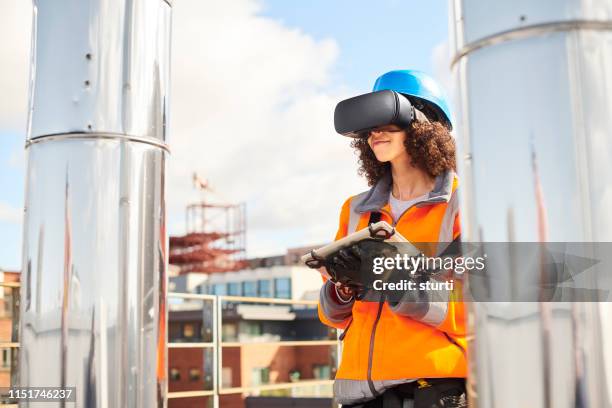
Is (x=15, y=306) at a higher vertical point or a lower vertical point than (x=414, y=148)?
lower

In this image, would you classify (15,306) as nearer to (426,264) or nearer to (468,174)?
(426,264)

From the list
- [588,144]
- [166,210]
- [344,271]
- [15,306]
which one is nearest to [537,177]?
[588,144]

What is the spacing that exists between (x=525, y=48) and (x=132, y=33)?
0.79 m

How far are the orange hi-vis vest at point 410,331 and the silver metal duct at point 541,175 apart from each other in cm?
53

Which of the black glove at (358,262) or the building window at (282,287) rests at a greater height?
the building window at (282,287)

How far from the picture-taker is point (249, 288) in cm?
3591

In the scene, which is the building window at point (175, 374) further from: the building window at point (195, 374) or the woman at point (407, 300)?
the woman at point (407, 300)

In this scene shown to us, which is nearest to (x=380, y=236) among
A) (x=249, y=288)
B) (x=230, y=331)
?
(x=230, y=331)

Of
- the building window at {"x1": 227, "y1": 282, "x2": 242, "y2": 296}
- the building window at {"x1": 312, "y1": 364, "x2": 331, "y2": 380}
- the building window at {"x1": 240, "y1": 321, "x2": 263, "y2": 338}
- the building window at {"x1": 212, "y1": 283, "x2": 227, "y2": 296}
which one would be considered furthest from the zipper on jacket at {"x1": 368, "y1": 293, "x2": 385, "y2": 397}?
the building window at {"x1": 212, "y1": 283, "x2": 227, "y2": 296}

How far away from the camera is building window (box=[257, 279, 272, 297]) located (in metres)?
34.8

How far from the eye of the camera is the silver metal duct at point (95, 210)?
132 centimetres

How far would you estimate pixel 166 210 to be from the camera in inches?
57.8

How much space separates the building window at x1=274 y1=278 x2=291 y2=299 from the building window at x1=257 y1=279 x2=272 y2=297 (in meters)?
0.46

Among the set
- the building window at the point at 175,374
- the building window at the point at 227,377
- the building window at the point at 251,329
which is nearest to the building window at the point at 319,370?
the building window at the point at 251,329
